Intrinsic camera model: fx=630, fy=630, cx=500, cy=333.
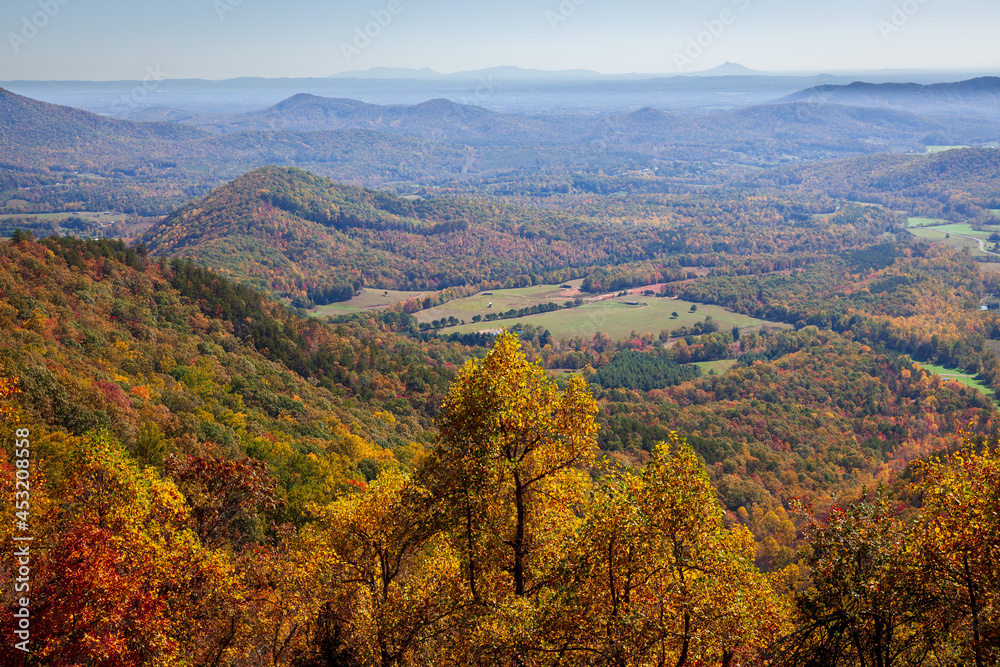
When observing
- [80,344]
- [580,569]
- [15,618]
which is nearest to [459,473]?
[580,569]

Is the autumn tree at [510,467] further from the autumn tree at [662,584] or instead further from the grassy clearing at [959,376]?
the grassy clearing at [959,376]

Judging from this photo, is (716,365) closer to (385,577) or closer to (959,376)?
(959,376)

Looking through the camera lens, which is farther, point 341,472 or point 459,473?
point 341,472

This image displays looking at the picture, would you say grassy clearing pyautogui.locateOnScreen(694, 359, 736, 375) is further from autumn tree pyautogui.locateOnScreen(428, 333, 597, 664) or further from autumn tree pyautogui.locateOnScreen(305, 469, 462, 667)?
autumn tree pyautogui.locateOnScreen(428, 333, 597, 664)

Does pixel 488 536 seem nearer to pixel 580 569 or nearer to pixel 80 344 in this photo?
pixel 580 569

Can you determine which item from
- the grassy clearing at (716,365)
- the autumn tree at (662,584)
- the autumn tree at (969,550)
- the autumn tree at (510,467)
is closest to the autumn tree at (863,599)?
the autumn tree at (969,550)

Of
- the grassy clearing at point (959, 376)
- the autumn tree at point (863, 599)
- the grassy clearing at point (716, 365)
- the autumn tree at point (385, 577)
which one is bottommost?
the grassy clearing at point (716, 365)
